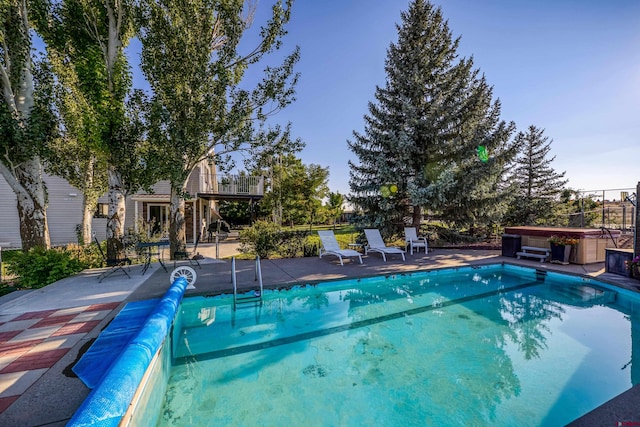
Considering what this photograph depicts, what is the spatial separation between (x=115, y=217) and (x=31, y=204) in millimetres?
2005

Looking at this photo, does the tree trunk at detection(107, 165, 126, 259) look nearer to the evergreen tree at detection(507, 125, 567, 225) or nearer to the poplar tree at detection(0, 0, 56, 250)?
the poplar tree at detection(0, 0, 56, 250)

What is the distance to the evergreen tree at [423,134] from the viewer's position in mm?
12484

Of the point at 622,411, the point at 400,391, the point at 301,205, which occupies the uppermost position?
the point at 301,205

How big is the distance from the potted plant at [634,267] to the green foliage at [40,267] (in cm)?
1439

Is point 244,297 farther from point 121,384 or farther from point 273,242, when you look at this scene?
point 273,242

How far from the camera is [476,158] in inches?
500

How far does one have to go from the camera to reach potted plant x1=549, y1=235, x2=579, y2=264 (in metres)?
9.17

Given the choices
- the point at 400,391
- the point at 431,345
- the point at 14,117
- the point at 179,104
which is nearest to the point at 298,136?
the point at 179,104

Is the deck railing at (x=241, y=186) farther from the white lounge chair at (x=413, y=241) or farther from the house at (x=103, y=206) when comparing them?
the white lounge chair at (x=413, y=241)

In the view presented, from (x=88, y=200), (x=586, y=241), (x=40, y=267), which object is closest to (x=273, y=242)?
(x=40, y=267)

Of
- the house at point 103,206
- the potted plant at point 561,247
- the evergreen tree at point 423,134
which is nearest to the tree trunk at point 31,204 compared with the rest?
the house at point 103,206

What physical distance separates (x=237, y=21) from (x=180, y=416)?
38.1 ft

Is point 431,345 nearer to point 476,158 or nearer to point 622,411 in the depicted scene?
point 622,411

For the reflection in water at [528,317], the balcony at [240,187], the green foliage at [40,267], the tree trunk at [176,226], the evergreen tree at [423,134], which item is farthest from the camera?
the balcony at [240,187]
